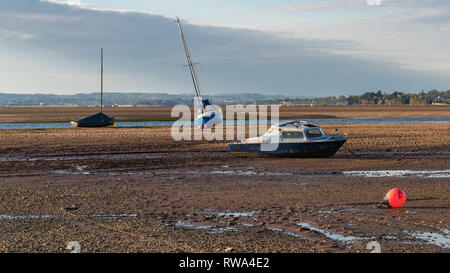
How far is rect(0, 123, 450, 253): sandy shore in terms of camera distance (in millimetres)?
10391

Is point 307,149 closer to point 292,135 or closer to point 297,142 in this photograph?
point 297,142

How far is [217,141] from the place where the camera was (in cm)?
3334

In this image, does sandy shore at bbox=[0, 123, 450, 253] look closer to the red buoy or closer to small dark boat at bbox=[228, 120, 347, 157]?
the red buoy

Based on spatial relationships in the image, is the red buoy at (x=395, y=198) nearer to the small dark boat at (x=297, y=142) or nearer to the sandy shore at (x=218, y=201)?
the sandy shore at (x=218, y=201)

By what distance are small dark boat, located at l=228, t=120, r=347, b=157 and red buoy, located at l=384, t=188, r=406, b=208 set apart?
34.0 feet

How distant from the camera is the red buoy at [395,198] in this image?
13132 millimetres

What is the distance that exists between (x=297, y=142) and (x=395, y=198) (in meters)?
10.6

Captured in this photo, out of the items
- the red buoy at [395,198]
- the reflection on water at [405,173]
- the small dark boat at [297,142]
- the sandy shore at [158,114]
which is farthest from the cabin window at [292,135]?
the sandy shore at [158,114]

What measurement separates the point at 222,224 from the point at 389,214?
14.2 ft

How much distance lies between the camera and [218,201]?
575 inches


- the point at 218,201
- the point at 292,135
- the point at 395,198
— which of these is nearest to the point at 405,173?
the point at 292,135

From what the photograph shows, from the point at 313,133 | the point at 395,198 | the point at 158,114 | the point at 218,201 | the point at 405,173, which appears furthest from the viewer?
the point at 158,114

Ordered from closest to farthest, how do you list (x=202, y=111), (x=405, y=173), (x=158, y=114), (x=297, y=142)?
1. (x=405, y=173)
2. (x=297, y=142)
3. (x=202, y=111)
4. (x=158, y=114)
